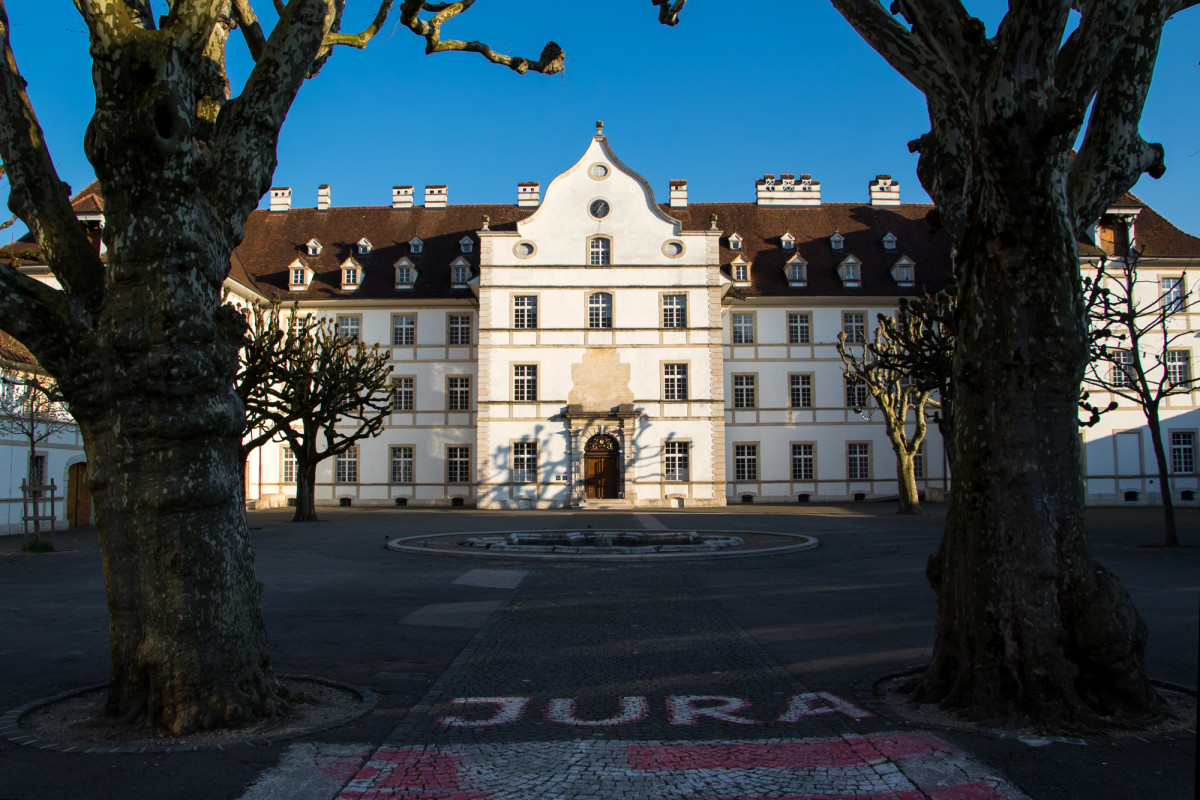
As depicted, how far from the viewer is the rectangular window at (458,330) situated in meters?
41.9

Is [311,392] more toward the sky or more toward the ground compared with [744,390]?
more toward the ground

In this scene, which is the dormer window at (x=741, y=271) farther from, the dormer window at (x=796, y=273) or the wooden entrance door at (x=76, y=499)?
the wooden entrance door at (x=76, y=499)

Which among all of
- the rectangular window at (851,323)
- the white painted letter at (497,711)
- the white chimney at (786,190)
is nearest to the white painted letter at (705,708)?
the white painted letter at (497,711)

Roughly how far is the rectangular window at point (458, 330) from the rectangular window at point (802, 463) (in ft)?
51.5

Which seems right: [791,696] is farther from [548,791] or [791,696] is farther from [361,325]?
[361,325]

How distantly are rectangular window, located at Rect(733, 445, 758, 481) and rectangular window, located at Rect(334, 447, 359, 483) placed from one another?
17133 millimetres

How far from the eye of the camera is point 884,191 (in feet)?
156

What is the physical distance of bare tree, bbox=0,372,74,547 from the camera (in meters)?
21.0

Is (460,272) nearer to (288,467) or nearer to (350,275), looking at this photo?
(350,275)

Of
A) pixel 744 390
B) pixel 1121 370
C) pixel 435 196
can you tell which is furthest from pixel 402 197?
pixel 1121 370

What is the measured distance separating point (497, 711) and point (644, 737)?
1.12 metres

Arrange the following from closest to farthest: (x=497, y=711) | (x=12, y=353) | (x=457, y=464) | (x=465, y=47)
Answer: (x=497, y=711), (x=465, y=47), (x=12, y=353), (x=457, y=464)

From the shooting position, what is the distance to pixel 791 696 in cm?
643

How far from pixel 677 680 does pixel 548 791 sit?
264 cm
